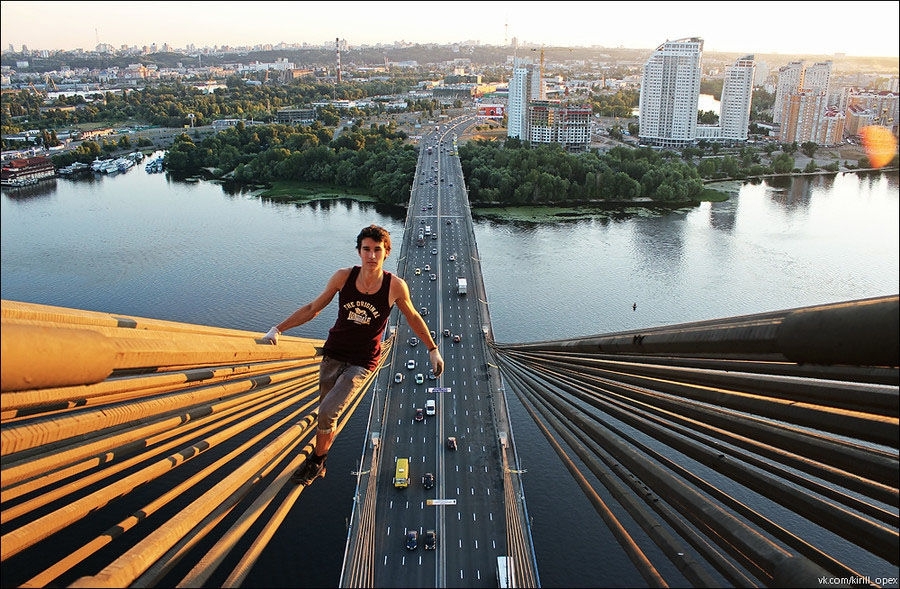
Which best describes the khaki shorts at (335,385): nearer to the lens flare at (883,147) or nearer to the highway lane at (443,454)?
the lens flare at (883,147)

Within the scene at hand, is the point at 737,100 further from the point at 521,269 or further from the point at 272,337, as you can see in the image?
the point at 272,337

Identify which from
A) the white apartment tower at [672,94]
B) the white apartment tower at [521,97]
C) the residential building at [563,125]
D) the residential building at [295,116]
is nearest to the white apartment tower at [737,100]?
the white apartment tower at [672,94]

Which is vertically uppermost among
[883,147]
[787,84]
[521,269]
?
[787,84]

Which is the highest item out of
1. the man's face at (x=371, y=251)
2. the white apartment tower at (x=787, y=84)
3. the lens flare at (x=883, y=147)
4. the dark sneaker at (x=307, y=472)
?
the white apartment tower at (x=787, y=84)

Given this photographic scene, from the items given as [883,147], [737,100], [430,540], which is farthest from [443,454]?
[737,100]

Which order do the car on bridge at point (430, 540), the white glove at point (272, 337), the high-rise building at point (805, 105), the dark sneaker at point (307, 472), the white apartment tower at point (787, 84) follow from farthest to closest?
1. the white apartment tower at point (787, 84)
2. the high-rise building at point (805, 105)
3. the car on bridge at point (430, 540)
4. the dark sneaker at point (307, 472)
5. the white glove at point (272, 337)

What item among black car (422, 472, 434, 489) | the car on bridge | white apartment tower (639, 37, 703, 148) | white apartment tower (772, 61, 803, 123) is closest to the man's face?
the car on bridge

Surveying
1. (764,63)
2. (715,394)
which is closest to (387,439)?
(715,394)
